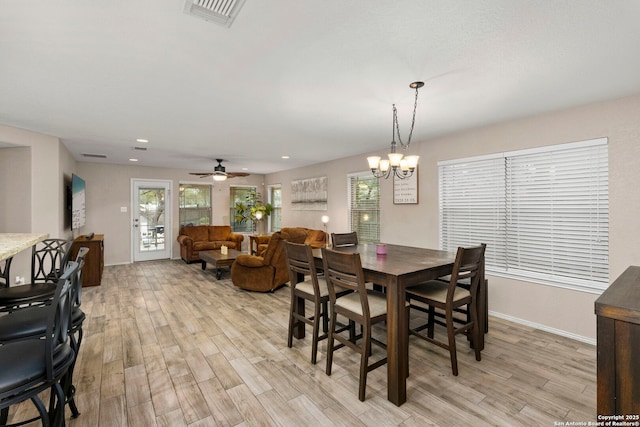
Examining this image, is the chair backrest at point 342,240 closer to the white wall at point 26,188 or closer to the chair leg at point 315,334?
the chair leg at point 315,334

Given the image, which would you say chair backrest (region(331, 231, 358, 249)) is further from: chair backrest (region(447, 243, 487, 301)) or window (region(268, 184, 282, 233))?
window (region(268, 184, 282, 233))

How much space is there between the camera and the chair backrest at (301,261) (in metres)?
2.51

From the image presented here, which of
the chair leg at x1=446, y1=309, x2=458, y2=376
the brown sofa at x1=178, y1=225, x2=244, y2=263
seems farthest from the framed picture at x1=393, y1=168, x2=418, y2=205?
the brown sofa at x1=178, y1=225, x2=244, y2=263

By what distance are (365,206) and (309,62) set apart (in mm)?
3753

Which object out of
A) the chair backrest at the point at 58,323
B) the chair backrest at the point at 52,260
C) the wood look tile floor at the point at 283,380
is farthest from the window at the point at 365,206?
the chair backrest at the point at 58,323

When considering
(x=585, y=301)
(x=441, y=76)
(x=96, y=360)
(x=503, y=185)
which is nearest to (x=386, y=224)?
(x=503, y=185)

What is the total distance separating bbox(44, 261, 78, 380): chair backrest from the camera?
4.06 feet

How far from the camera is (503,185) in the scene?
3.65m

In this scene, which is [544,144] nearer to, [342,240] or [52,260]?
[342,240]

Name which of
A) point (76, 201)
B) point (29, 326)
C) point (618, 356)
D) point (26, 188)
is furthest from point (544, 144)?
point (76, 201)

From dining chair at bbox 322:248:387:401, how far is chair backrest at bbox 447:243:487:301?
56 cm

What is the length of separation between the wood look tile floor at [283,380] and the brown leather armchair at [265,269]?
0.95 metres

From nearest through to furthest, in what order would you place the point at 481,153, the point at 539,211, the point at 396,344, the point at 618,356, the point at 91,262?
the point at 618,356, the point at 396,344, the point at 539,211, the point at 481,153, the point at 91,262

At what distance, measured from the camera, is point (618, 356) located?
2.84 feet
